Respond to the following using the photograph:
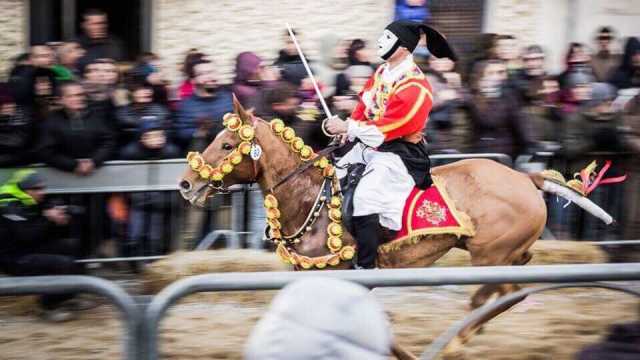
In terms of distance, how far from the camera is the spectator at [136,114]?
9516 mm

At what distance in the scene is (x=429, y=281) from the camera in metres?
Result: 4.20

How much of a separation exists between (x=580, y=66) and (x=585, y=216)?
7.20 ft

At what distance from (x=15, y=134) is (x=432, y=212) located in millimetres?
3702

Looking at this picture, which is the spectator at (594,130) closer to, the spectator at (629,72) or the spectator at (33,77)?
the spectator at (629,72)

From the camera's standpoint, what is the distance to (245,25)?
13.2 m

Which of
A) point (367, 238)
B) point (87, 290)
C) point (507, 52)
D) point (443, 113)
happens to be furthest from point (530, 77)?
point (87, 290)

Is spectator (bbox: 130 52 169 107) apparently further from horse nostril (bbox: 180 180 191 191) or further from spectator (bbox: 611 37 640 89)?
spectator (bbox: 611 37 640 89)

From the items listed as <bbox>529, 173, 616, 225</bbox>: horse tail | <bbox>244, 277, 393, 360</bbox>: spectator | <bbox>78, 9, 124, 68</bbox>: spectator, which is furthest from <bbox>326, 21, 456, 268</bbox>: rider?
<bbox>78, 9, 124, 68</bbox>: spectator

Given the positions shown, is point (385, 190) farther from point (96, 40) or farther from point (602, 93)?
point (96, 40)

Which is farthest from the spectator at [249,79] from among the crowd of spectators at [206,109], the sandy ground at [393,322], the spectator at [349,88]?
the sandy ground at [393,322]

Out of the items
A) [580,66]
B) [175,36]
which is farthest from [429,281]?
[175,36]

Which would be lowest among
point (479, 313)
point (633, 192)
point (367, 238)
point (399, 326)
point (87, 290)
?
point (399, 326)

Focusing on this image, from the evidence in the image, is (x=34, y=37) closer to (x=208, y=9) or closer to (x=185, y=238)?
(x=208, y=9)

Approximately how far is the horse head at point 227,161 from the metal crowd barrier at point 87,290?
11.0ft
